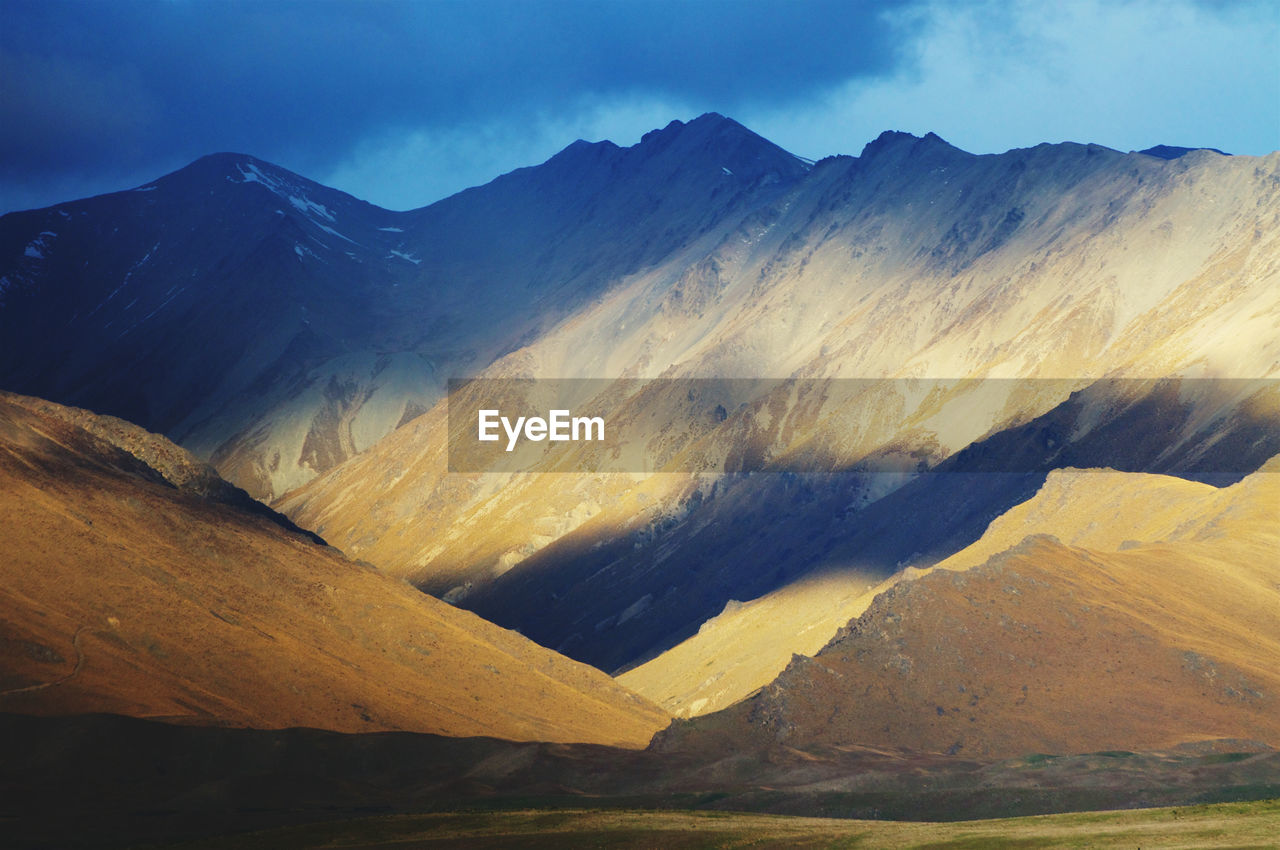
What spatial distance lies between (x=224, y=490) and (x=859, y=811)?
75128 millimetres

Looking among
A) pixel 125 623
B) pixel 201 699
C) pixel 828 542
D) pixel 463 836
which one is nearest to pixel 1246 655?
pixel 463 836

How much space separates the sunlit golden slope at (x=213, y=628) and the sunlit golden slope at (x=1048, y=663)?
22402 millimetres

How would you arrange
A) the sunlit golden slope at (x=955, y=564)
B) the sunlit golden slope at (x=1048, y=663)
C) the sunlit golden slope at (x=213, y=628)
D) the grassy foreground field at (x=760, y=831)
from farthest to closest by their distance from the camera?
the sunlit golden slope at (x=955, y=564) → the sunlit golden slope at (x=213, y=628) → the sunlit golden slope at (x=1048, y=663) → the grassy foreground field at (x=760, y=831)

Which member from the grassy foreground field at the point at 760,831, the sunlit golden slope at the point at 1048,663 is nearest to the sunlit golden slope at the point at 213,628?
the sunlit golden slope at the point at 1048,663

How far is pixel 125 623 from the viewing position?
3514 inches

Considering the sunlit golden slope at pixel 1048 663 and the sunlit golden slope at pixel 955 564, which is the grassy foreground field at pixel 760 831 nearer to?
the sunlit golden slope at pixel 1048 663

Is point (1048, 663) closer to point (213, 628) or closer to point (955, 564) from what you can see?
point (955, 564)

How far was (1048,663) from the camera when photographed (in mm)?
87062

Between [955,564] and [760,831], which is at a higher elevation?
[955,564]

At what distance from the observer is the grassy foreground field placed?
147 ft

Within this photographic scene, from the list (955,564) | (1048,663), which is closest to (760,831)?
(1048,663)

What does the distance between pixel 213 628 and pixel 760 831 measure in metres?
51.5

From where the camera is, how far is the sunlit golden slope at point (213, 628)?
275 feet

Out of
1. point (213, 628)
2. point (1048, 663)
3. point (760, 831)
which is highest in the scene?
point (213, 628)
